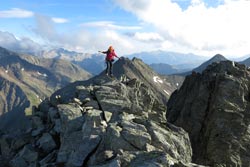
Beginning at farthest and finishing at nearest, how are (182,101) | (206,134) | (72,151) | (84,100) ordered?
1. (182,101)
2. (206,134)
3. (84,100)
4. (72,151)

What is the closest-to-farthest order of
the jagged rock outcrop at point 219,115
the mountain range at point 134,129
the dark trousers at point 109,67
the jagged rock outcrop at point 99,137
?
the jagged rock outcrop at point 99,137 → the mountain range at point 134,129 → the jagged rock outcrop at point 219,115 → the dark trousers at point 109,67

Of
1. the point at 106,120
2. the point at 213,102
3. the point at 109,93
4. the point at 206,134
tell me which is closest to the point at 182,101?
the point at 213,102

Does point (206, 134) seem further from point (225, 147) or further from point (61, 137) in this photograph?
point (61, 137)

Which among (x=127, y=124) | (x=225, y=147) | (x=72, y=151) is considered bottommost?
(x=225, y=147)

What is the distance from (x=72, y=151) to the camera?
3195cm

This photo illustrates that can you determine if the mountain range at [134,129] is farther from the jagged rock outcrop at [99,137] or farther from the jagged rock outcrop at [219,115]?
the jagged rock outcrop at [219,115]

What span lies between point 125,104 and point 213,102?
2617 cm

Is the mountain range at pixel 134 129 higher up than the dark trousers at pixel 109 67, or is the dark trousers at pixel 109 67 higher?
the dark trousers at pixel 109 67

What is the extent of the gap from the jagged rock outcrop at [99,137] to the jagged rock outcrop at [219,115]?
1422 cm

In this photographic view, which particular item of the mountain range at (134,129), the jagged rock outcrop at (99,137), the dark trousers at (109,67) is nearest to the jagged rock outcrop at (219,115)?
the mountain range at (134,129)

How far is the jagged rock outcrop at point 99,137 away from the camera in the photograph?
1128 inches

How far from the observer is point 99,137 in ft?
106

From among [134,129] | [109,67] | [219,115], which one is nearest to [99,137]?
[134,129]

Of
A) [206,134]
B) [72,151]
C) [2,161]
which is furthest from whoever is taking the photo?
[206,134]
